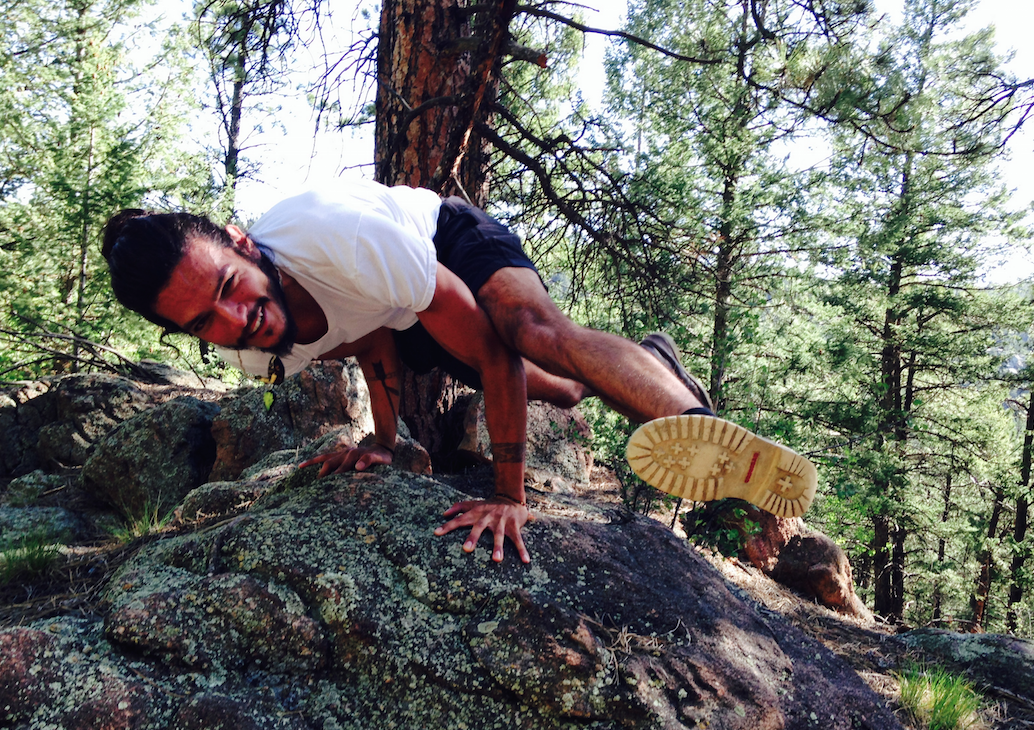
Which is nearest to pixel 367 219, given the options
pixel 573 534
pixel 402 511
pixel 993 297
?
pixel 402 511

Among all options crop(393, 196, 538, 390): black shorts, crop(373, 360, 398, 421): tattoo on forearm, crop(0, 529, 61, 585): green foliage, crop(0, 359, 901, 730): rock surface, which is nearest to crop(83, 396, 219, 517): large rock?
crop(0, 529, 61, 585): green foliage

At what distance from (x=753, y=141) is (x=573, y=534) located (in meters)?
4.87

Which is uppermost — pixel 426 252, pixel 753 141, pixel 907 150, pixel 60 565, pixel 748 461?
pixel 753 141

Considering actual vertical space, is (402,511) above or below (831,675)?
above

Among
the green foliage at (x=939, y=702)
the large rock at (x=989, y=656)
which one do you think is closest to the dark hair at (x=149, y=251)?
the green foliage at (x=939, y=702)

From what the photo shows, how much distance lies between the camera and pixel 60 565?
8.68 feet

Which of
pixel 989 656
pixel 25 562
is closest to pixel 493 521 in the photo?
pixel 25 562

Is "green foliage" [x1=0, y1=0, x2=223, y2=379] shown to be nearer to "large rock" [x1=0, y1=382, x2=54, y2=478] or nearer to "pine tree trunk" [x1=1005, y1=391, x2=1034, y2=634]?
"large rock" [x1=0, y1=382, x2=54, y2=478]

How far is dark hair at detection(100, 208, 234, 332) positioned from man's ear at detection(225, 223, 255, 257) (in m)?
0.03

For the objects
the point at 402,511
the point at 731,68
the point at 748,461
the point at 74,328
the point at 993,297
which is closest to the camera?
the point at 748,461

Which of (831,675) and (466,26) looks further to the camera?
(466,26)

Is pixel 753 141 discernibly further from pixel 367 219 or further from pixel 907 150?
pixel 367 219

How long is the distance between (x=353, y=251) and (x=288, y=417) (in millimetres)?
2579

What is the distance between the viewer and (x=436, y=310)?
2.16 meters
